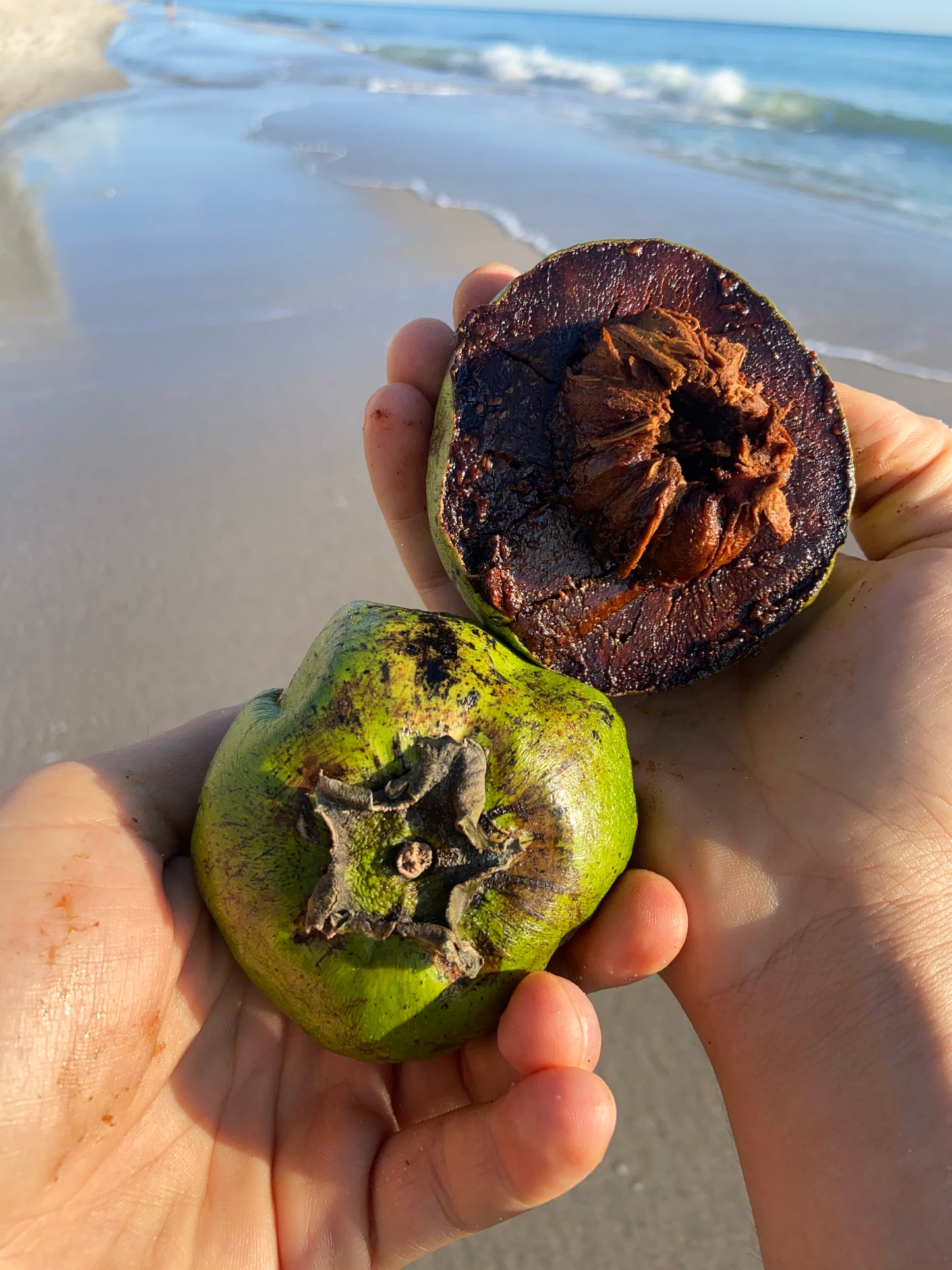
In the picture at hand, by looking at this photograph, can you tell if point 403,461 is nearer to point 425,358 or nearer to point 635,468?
point 425,358

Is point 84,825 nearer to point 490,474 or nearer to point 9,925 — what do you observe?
point 9,925

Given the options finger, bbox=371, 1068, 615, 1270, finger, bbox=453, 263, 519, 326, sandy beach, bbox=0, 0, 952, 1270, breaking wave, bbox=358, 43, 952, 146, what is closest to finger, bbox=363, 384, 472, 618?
finger, bbox=453, 263, 519, 326

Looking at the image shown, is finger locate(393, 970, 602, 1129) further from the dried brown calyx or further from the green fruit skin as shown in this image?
the dried brown calyx

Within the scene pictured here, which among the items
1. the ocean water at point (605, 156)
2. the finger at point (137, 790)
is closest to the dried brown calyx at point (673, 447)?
the finger at point (137, 790)

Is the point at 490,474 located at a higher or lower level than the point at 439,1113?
higher

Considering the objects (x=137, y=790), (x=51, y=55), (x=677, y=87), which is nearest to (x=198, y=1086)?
(x=137, y=790)

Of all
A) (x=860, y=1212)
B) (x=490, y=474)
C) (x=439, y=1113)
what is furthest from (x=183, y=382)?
(x=860, y=1212)

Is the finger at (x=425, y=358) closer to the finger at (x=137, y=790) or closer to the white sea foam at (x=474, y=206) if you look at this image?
the finger at (x=137, y=790)
